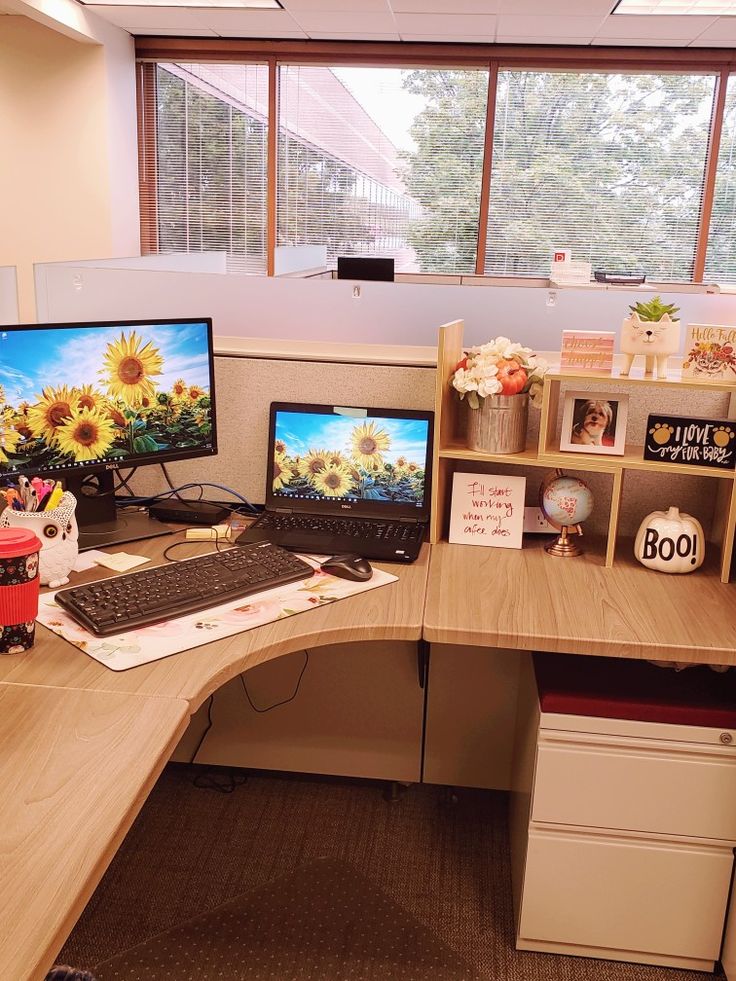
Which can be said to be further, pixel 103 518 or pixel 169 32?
pixel 169 32

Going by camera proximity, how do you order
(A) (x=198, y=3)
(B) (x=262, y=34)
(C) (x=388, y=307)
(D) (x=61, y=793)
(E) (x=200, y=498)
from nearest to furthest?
(D) (x=61, y=793)
(E) (x=200, y=498)
(C) (x=388, y=307)
(A) (x=198, y=3)
(B) (x=262, y=34)

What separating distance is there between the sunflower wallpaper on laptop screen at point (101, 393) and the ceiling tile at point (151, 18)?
4094 mm

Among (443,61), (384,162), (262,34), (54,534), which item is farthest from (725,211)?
(54,534)

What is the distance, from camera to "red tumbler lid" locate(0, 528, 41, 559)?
49.1 inches

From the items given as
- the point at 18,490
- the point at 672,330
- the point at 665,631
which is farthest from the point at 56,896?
the point at 672,330

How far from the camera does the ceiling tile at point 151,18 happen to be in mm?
5135

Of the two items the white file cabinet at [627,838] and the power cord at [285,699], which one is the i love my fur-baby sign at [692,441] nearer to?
the white file cabinet at [627,838]

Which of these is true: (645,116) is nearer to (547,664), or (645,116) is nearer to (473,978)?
(547,664)

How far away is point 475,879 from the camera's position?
1922 mm

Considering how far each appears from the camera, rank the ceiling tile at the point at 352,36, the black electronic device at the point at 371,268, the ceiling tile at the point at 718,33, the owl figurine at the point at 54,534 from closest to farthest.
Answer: the owl figurine at the point at 54,534, the black electronic device at the point at 371,268, the ceiling tile at the point at 718,33, the ceiling tile at the point at 352,36

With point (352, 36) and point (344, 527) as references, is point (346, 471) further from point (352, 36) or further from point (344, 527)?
point (352, 36)

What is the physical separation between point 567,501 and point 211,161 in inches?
200

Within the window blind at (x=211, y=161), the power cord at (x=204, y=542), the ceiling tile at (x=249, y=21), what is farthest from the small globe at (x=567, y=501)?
the window blind at (x=211, y=161)

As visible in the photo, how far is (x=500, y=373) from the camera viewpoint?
180 centimetres
